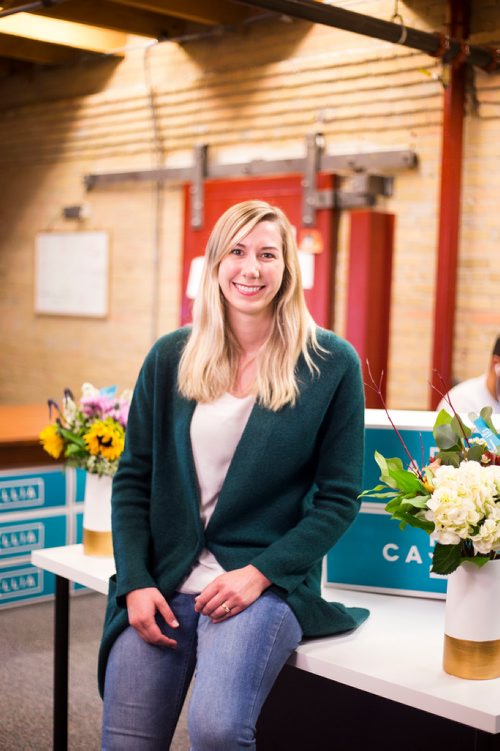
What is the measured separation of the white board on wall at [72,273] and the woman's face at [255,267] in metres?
6.39

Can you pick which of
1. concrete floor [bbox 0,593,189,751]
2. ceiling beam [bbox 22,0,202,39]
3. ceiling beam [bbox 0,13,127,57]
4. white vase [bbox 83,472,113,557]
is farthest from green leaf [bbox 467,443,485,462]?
ceiling beam [bbox 0,13,127,57]

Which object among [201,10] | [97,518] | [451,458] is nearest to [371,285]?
[201,10]

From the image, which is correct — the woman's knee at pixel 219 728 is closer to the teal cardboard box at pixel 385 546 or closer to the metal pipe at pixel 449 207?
the teal cardboard box at pixel 385 546

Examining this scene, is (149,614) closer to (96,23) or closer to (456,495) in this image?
(456,495)

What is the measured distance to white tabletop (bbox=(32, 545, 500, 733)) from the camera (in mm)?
1785

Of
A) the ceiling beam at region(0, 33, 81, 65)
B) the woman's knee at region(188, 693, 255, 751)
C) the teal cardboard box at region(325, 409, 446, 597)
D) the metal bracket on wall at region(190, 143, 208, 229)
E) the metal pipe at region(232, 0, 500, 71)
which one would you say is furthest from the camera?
the ceiling beam at region(0, 33, 81, 65)

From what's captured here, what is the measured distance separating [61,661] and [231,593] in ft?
2.92

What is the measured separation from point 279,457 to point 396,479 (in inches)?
12.0

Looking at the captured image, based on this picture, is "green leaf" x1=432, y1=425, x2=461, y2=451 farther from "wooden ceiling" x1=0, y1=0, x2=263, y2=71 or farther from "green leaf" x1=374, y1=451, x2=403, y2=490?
"wooden ceiling" x1=0, y1=0, x2=263, y2=71

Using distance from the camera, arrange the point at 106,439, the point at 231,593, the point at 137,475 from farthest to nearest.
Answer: the point at 106,439 < the point at 137,475 < the point at 231,593

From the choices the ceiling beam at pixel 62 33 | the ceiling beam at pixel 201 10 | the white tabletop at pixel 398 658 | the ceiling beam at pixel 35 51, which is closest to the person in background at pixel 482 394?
the white tabletop at pixel 398 658

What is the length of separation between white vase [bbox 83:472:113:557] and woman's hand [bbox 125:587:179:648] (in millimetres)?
589

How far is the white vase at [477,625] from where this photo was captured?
189 centimetres

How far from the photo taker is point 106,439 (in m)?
2.93
